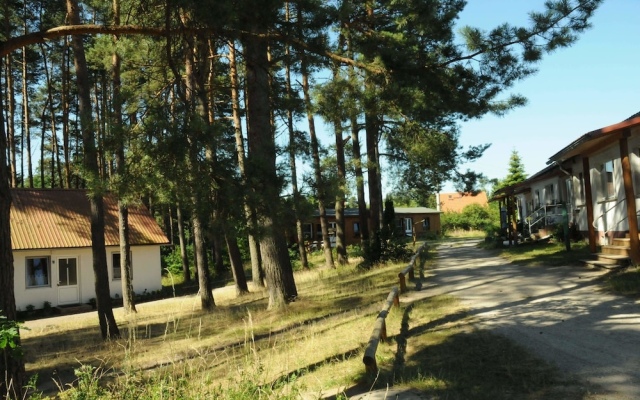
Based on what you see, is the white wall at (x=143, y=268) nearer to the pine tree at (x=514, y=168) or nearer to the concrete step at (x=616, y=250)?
the concrete step at (x=616, y=250)

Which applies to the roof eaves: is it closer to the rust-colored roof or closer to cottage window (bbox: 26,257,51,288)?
the rust-colored roof

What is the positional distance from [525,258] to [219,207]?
13.7 metres

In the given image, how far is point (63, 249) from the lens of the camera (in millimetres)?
25250

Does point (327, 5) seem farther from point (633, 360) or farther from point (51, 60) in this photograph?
point (51, 60)

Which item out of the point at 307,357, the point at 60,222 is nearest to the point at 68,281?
the point at 60,222

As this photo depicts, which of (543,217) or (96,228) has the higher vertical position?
(96,228)

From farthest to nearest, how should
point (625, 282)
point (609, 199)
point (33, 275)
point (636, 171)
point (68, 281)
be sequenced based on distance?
point (68, 281) < point (33, 275) < point (609, 199) < point (636, 171) < point (625, 282)

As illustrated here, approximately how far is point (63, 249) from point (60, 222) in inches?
58.8

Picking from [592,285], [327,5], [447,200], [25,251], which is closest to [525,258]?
[592,285]

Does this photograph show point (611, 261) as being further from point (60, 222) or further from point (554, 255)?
point (60, 222)

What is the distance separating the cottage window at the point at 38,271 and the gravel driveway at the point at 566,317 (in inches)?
695

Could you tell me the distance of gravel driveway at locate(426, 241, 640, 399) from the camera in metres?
5.96

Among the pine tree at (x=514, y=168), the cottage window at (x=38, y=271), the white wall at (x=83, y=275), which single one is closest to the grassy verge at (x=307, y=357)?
the white wall at (x=83, y=275)

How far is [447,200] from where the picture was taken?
91.9m
